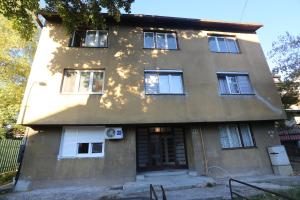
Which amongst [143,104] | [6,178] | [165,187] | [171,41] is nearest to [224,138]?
[165,187]

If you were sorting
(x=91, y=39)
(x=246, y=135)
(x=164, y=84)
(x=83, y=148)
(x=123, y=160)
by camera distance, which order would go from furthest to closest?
(x=91, y=39) → (x=246, y=135) → (x=164, y=84) → (x=83, y=148) → (x=123, y=160)

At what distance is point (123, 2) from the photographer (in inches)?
386

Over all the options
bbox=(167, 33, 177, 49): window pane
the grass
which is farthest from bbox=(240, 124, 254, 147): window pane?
the grass

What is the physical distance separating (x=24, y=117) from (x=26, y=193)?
3315 millimetres

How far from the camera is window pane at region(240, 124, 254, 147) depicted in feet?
35.4

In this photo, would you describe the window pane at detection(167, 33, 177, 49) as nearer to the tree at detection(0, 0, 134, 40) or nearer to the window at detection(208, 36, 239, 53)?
the window at detection(208, 36, 239, 53)

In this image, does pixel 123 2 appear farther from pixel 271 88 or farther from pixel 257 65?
pixel 271 88

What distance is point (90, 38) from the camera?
11.3 metres

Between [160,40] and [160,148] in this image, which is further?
[160,40]

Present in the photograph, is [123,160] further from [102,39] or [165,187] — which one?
[102,39]

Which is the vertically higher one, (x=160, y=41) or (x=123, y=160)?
(x=160, y=41)

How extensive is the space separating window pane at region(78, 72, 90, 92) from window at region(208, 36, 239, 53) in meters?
8.00

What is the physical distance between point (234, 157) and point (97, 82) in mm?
8593

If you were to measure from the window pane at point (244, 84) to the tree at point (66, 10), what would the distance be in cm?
785
